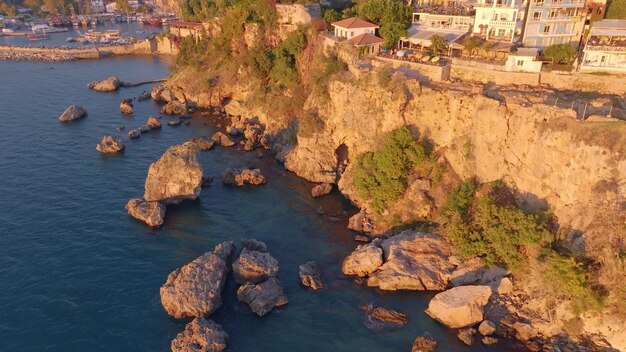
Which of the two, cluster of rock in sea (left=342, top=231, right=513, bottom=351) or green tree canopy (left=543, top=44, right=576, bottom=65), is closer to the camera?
cluster of rock in sea (left=342, top=231, right=513, bottom=351)

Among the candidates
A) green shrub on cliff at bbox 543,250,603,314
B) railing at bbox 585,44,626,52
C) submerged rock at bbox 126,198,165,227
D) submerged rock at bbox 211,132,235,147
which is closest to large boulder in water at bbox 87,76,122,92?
submerged rock at bbox 211,132,235,147

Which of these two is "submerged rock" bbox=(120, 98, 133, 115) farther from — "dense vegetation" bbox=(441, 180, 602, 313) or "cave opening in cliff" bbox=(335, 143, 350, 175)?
"dense vegetation" bbox=(441, 180, 602, 313)

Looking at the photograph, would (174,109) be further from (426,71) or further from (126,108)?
(426,71)

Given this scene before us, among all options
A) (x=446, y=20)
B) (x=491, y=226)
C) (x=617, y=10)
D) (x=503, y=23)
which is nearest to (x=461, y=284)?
(x=491, y=226)

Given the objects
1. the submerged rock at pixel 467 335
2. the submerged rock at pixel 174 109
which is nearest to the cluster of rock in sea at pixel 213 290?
the submerged rock at pixel 467 335

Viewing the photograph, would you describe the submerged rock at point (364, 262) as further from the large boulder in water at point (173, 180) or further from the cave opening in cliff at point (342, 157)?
the large boulder in water at point (173, 180)

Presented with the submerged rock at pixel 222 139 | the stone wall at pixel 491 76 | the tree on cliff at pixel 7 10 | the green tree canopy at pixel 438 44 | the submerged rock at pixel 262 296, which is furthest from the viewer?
the tree on cliff at pixel 7 10

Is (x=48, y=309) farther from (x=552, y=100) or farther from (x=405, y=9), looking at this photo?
(x=405, y=9)
